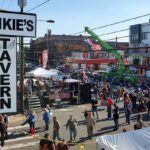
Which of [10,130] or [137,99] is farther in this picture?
[137,99]

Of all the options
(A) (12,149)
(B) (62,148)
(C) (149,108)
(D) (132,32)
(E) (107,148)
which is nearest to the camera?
(E) (107,148)

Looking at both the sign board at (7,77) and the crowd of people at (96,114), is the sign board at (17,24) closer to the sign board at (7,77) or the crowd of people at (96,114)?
the sign board at (7,77)

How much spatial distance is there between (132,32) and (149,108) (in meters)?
78.5

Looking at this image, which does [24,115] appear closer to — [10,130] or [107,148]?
[10,130]

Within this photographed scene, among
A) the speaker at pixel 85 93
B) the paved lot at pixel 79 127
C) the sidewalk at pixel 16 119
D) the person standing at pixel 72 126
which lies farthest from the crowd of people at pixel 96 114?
the speaker at pixel 85 93

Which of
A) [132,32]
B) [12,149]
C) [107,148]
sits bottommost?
[12,149]

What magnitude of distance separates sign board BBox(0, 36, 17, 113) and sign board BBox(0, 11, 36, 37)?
12 centimetres

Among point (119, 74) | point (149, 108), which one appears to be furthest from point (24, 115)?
point (119, 74)

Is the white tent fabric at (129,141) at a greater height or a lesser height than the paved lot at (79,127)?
greater

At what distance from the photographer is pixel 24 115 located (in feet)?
86.1

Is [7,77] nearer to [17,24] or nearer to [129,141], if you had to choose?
[17,24]

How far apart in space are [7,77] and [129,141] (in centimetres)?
774

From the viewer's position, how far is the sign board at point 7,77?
4059mm

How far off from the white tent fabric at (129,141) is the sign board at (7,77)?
24.3ft
